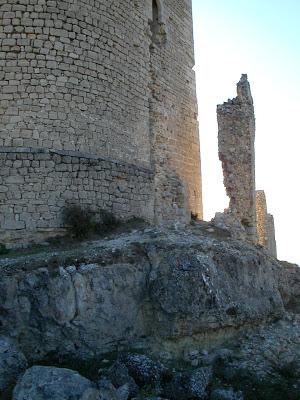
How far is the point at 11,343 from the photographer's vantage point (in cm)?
656

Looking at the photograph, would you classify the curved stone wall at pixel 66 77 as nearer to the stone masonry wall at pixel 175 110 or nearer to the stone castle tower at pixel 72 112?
the stone castle tower at pixel 72 112

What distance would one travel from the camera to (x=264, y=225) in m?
19.6

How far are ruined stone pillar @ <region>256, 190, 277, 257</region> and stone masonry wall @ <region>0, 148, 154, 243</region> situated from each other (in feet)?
35.4

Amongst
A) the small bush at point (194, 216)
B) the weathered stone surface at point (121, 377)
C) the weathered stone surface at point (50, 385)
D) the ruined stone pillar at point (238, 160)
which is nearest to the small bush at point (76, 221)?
the weathered stone surface at point (121, 377)

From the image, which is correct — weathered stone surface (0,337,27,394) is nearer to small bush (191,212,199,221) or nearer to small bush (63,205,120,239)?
small bush (63,205,120,239)

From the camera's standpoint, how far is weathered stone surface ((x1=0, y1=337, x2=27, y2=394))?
19.8ft

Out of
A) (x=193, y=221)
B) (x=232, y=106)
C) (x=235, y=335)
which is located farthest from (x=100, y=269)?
Result: (x=232, y=106)

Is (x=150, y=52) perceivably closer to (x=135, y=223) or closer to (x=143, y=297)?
(x=135, y=223)

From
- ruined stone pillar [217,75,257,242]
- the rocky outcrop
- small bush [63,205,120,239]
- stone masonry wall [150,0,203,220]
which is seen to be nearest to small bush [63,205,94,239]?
small bush [63,205,120,239]

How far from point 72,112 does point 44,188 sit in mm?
1639

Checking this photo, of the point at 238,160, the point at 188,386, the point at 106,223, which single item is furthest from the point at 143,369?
the point at 238,160

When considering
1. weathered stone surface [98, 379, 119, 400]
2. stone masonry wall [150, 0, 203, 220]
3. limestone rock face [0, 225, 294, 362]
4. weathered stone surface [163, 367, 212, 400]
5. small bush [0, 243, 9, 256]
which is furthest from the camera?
stone masonry wall [150, 0, 203, 220]

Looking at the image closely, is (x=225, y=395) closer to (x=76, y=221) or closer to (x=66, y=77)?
(x=76, y=221)

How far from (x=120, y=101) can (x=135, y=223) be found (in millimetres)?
2638
